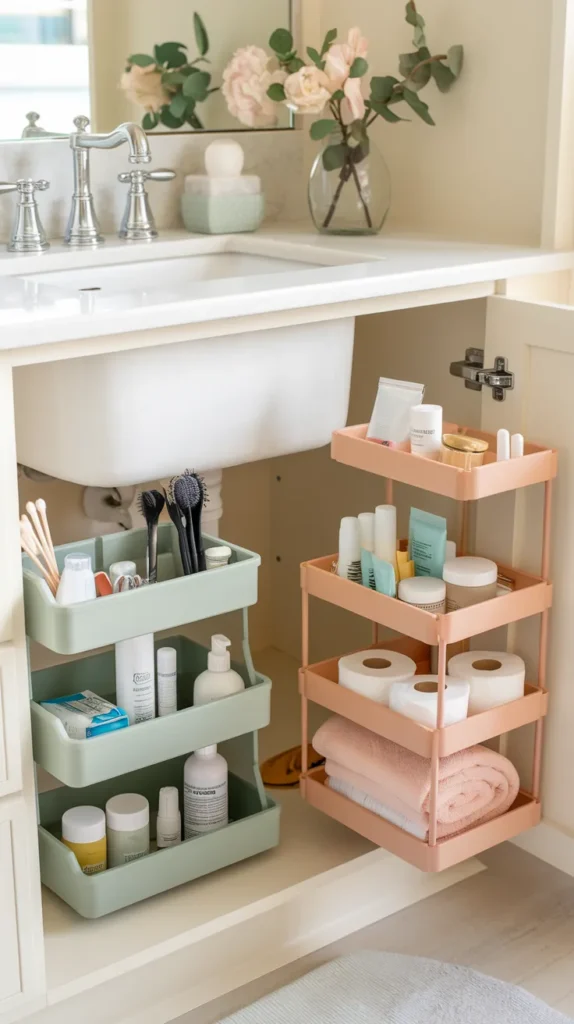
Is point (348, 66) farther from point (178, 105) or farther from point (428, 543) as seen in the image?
point (428, 543)

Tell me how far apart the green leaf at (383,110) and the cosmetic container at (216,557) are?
749mm

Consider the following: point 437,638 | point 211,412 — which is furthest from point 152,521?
point 437,638

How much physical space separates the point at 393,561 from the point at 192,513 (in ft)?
0.88

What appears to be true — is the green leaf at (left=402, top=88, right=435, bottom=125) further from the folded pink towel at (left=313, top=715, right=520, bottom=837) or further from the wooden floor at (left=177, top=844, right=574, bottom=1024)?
the wooden floor at (left=177, top=844, right=574, bottom=1024)

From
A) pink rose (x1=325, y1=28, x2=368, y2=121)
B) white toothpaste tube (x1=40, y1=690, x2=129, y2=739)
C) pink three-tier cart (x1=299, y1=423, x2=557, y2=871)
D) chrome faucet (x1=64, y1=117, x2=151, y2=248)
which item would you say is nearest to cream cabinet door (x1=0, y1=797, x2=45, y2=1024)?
white toothpaste tube (x1=40, y1=690, x2=129, y2=739)

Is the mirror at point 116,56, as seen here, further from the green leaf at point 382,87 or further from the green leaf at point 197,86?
the green leaf at point 382,87

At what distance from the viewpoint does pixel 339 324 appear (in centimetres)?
161

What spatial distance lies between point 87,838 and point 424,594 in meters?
0.53

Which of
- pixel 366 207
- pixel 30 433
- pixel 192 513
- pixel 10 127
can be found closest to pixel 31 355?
pixel 30 433

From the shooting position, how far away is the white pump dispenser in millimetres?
1605

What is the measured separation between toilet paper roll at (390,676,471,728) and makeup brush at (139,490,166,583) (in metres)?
0.34

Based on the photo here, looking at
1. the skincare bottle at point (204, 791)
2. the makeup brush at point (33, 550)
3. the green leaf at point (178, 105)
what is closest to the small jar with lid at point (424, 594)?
the skincare bottle at point (204, 791)

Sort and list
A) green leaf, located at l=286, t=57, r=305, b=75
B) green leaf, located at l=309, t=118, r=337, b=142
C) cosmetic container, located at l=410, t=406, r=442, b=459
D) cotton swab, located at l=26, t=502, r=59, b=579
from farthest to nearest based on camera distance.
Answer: green leaf, located at l=286, t=57, r=305, b=75, green leaf, located at l=309, t=118, r=337, b=142, cosmetic container, located at l=410, t=406, r=442, b=459, cotton swab, located at l=26, t=502, r=59, b=579

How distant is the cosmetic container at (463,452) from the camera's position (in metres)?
1.50
